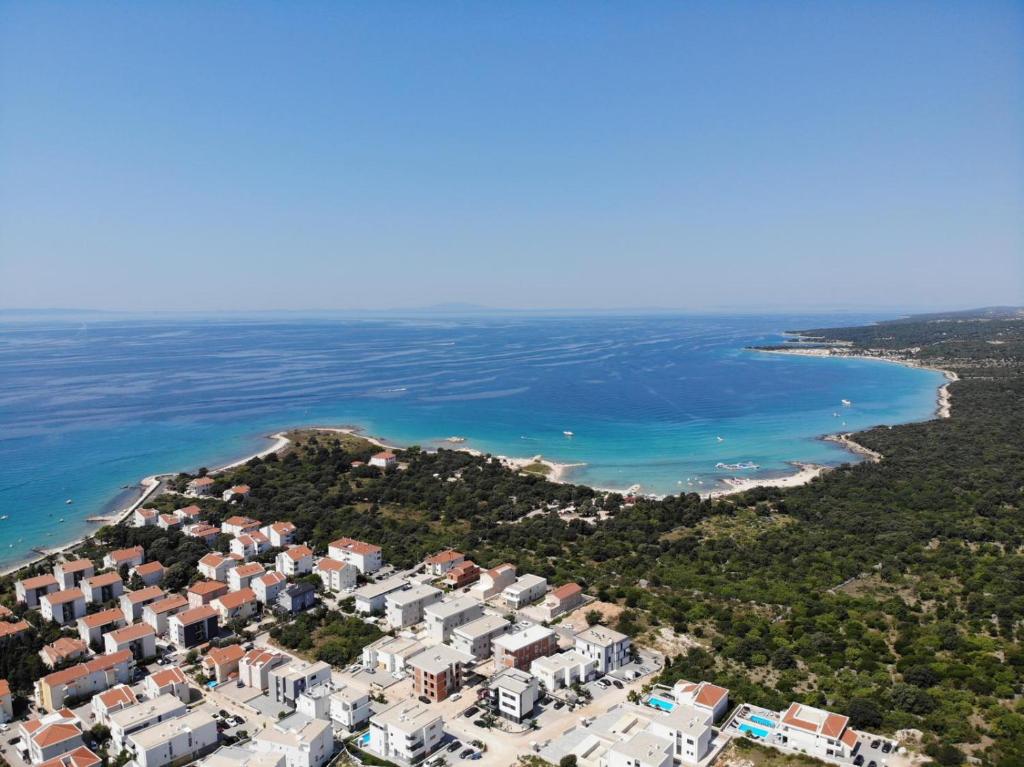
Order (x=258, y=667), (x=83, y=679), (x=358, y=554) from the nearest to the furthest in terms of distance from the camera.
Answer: (x=83, y=679) < (x=258, y=667) < (x=358, y=554)

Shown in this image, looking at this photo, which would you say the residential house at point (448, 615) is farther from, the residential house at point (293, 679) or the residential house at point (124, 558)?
the residential house at point (124, 558)

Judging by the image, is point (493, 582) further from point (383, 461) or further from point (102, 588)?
point (383, 461)

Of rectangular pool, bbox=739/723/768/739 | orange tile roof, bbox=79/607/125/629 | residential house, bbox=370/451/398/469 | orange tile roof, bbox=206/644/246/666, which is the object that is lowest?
rectangular pool, bbox=739/723/768/739

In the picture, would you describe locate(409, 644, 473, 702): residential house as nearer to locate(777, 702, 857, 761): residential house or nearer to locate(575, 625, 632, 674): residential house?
locate(575, 625, 632, 674): residential house

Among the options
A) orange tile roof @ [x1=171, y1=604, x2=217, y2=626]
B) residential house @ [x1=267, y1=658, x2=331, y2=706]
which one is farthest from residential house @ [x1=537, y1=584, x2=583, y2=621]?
orange tile roof @ [x1=171, y1=604, x2=217, y2=626]

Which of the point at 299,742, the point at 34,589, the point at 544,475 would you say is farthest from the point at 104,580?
the point at 544,475

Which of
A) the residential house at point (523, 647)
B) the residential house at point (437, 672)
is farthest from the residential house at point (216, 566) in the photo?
the residential house at point (523, 647)
